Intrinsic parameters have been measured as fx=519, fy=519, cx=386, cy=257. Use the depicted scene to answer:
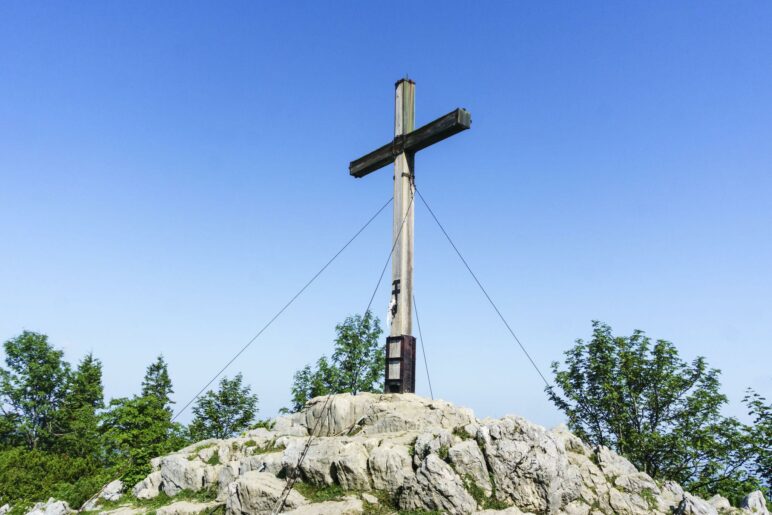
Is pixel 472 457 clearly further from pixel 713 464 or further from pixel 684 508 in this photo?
pixel 713 464

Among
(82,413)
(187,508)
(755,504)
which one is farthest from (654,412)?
(82,413)

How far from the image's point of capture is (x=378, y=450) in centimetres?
1130

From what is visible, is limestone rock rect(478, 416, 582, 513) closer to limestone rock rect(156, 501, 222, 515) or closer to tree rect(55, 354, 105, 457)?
limestone rock rect(156, 501, 222, 515)

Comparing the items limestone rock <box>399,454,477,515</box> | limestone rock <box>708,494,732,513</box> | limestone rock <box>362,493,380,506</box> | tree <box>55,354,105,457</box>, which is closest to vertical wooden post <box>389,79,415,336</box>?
limestone rock <box>399,454,477,515</box>

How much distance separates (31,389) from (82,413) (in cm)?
584

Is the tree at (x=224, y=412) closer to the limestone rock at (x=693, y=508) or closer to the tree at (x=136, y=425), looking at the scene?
the tree at (x=136, y=425)

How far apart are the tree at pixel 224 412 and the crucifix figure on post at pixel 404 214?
3205cm

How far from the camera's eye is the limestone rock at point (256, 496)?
1073 cm

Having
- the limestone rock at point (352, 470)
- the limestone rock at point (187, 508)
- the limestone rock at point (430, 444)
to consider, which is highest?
the limestone rock at point (430, 444)

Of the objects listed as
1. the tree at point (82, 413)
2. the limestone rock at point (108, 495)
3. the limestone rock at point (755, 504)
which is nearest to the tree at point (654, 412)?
the limestone rock at point (755, 504)

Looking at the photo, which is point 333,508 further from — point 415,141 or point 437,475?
point 415,141

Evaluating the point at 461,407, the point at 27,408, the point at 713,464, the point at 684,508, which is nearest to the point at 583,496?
the point at 684,508

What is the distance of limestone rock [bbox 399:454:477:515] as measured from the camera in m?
9.99

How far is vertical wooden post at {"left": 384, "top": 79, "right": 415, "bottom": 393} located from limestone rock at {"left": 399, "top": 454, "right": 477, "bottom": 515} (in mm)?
4012
